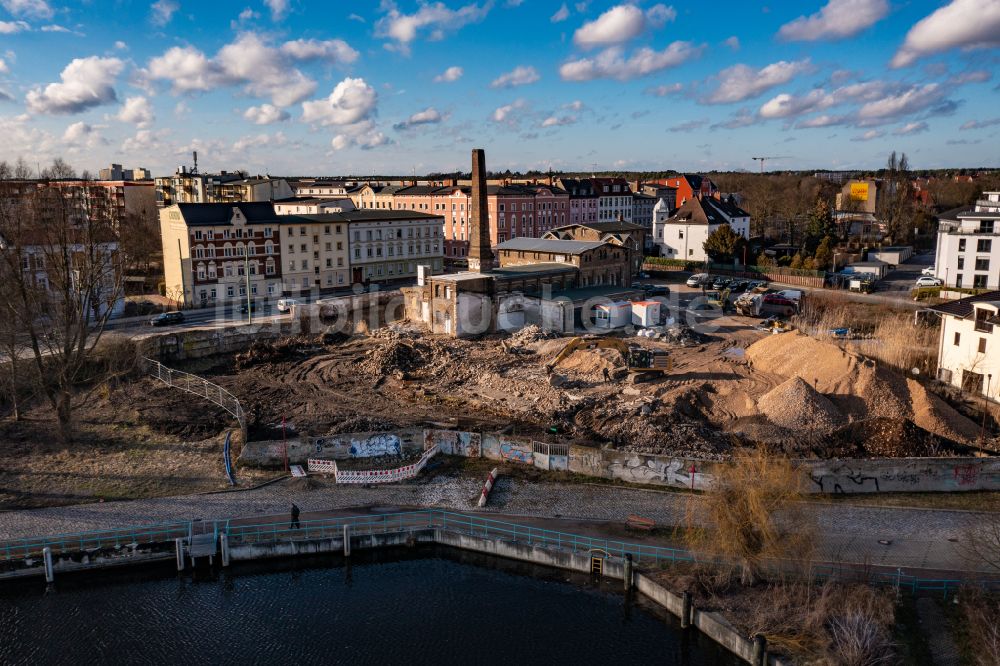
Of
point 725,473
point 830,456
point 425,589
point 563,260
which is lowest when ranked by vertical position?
point 425,589

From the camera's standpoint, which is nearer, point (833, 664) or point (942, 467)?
point (833, 664)

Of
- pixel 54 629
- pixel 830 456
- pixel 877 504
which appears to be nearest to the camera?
pixel 54 629

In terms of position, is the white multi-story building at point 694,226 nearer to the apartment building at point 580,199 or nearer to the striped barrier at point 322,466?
the apartment building at point 580,199

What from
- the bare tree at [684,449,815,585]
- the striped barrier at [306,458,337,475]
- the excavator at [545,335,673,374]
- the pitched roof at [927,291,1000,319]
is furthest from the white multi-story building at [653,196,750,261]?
the bare tree at [684,449,815,585]

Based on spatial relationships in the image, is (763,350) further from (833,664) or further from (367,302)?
(367,302)

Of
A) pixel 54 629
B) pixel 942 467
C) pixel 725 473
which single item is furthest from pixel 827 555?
pixel 54 629

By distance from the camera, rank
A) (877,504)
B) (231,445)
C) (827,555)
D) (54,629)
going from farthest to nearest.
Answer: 1. (231,445)
2. (877,504)
3. (827,555)
4. (54,629)

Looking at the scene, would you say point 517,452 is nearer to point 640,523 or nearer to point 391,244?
point 640,523

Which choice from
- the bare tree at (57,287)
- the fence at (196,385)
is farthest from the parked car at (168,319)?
the bare tree at (57,287)
